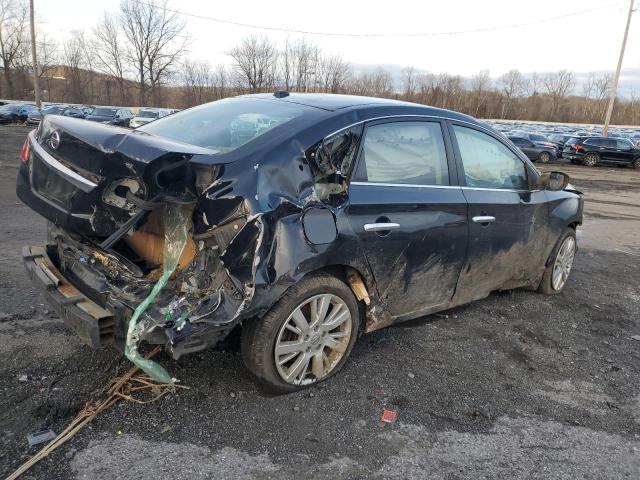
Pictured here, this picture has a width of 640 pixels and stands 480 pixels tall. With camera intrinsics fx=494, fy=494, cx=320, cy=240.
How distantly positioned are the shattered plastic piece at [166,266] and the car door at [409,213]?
990 mm

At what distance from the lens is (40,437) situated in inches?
97.9

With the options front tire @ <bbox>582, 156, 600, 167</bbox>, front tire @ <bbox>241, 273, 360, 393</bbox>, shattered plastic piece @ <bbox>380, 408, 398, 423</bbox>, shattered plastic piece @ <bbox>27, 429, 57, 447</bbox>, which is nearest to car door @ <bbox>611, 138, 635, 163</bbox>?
front tire @ <bbox>582, 156, 600, 167</bbox>

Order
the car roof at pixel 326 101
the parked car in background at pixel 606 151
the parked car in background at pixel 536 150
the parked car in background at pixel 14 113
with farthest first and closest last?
the parked car in background at pixel 14 113 < the parked car in background at pixel 606 151 < the parked car in background at pixel 536 150 < the car roof at pixel 326 101

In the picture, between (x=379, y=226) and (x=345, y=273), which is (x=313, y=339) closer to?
(x=345, y=273)

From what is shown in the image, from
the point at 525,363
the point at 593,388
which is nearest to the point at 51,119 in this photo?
the point at 525,363

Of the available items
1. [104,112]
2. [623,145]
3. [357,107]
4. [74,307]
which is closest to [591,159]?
[623,145]

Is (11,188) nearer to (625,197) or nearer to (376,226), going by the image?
(376,226)

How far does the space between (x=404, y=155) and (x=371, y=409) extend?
1.67 meters

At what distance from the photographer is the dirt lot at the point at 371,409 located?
2490 millimetres

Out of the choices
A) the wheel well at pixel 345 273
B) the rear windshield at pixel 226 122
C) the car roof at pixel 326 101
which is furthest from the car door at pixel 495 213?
the rear windshield at pixel 226 122

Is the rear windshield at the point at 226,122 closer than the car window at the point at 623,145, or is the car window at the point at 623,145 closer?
the rear windshield at the point at 226,122

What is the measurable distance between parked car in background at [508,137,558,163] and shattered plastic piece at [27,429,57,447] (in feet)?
87.9

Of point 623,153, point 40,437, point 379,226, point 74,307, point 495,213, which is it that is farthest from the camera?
point 623,153

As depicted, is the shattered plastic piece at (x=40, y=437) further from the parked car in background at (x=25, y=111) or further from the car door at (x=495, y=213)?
the parked car in background at (x=25, y=111)
